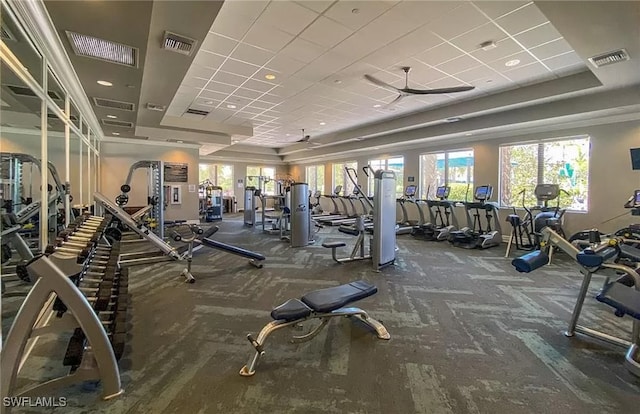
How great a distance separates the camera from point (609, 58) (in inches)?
148

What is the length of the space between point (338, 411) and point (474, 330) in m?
1.73

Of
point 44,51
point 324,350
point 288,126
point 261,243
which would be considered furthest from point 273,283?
point 288,126

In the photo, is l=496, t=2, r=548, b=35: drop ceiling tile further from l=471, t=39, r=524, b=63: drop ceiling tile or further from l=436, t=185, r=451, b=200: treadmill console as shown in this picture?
l=436, t=185, r=451, b=200: treadmill console

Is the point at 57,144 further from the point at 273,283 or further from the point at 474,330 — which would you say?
the point at 474,330

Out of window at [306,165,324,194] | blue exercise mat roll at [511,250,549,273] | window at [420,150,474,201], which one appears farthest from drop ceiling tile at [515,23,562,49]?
window at [306,165,324,194]

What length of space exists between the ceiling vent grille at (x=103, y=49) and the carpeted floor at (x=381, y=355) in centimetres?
282

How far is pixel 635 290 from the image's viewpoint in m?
2.38

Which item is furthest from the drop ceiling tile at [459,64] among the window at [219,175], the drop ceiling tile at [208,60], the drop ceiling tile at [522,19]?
the window at [219,175]

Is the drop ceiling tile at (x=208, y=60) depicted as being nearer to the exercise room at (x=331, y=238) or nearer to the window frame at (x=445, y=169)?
the exercise room at (x=331, y=238)

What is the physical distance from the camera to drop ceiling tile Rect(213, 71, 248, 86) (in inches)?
207

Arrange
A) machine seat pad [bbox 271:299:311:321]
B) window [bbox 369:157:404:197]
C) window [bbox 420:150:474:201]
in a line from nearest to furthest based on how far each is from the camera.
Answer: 1. machine seat pad [bbox 271:299:311:321]
2. window [bbox 420:150:474:201]
3. window [bbox 369:157:404:197]

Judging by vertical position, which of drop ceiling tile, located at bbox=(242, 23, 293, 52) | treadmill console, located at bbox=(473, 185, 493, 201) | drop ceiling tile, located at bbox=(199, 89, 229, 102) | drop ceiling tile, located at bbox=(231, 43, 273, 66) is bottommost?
treadmill console, located at bbox=(473, 185, 493, 201)

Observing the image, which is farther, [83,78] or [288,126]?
[288,126]

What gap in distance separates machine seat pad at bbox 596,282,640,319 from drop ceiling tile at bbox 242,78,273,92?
553 cm
